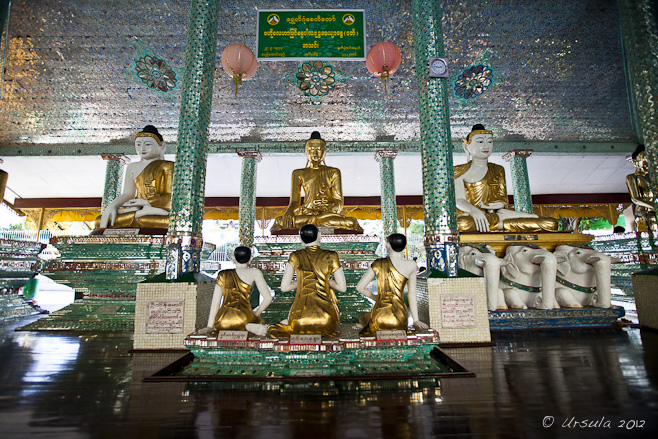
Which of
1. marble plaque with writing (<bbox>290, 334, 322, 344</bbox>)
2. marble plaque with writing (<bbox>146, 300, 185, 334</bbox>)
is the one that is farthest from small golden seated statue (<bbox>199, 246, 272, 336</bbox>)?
marble plaque with writing (<bbox>146, 300, 185, 334</bbox>)

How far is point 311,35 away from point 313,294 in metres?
4.01

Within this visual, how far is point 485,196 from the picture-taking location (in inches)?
197

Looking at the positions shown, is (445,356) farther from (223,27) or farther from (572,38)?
(572,38)

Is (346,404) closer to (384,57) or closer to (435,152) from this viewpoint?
(435,152)

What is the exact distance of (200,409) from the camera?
1.63 m

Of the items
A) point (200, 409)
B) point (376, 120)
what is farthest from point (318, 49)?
point (200, 409)

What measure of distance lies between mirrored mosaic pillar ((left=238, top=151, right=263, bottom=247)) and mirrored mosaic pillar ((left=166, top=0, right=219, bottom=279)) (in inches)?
178

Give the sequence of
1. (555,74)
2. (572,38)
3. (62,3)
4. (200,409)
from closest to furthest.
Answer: (200,409)
(62,3)
(572,38)
(555,74)

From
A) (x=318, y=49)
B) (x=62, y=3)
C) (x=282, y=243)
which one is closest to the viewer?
(x=282, y=243)

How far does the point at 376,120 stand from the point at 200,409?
7.30m

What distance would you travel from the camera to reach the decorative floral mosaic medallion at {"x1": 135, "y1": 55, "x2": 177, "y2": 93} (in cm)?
647

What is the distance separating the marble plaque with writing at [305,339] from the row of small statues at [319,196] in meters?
2.34

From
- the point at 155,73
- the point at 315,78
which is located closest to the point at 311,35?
the point at 315,78

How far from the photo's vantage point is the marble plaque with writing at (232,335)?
2.28 metres
